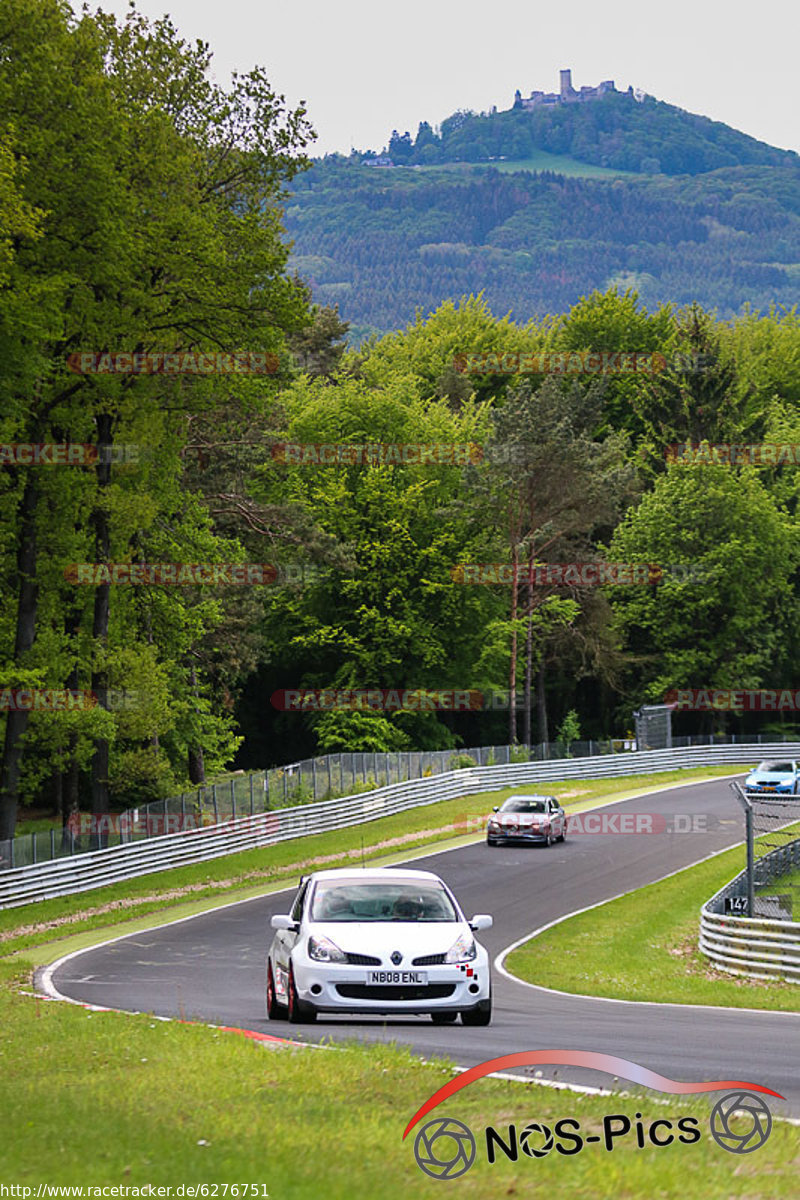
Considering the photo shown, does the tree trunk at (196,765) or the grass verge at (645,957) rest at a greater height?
the tree trunk at (196,765)

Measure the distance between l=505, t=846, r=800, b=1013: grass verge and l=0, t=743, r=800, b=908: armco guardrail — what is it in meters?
12.0

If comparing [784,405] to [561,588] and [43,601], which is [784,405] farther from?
[43,601]

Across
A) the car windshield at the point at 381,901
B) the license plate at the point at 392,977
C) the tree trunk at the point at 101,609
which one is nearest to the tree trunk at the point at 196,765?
the tree trunk at the point at 101,609

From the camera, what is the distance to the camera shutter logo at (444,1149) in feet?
20.8

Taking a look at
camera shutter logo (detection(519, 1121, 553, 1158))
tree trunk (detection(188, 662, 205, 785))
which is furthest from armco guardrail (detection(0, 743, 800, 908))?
camera shutter logo (detection(519, 1121, 553, 1158))

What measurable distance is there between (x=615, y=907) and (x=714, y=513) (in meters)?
49.3

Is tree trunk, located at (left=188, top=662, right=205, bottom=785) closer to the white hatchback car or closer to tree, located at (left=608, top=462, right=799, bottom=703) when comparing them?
tree, located at (left=608, top=462, right=799, bottom=703)

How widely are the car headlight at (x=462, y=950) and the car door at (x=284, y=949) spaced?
1.48 meters

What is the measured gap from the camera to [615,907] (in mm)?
29516

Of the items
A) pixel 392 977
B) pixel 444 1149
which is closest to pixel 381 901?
pixel 392 977

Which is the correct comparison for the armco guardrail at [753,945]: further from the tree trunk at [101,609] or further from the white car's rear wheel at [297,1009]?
the tree trunk at [101,609]

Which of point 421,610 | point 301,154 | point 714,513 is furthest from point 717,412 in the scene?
point 301,154

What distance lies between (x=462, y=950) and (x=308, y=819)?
30609 mm

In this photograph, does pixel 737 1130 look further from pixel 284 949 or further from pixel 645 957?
pixel 645 957
